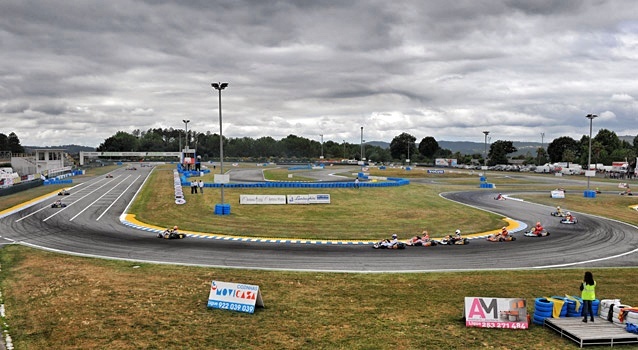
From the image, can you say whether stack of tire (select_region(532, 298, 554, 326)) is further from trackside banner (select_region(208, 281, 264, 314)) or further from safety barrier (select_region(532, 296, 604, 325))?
trackside banner (select_region(208, 281, 264, 314))

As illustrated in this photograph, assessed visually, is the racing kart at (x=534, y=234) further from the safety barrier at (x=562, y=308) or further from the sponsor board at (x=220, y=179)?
the sponsor board at (x=220, y=179)

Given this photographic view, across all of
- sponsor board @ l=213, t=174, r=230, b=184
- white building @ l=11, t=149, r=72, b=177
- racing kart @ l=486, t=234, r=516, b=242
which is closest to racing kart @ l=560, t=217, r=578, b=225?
racing kart @ l=486, t=234, r=516, b=242

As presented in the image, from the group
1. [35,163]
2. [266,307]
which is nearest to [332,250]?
[266,307]

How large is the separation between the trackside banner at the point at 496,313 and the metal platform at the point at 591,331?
995 millimetres

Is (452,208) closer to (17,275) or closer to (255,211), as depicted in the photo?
(255,211)

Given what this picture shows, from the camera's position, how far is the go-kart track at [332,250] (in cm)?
2281

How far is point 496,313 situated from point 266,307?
7.85 meters

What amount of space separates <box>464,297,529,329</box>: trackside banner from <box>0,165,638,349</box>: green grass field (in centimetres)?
35

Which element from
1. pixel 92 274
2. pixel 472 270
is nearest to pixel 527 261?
pixel 472 270

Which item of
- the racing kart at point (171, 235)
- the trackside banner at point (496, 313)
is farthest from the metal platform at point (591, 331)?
the racing kart at point (171, 235)

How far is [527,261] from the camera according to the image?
77.5 ft

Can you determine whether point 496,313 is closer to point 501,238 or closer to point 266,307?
point 266,307

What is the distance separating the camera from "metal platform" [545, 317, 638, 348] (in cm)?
1249

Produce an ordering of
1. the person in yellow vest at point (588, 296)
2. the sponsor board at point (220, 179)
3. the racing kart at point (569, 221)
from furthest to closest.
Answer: the sponsor board at point (220, 179) < the racing kart at point (569, 221) < the person in yellow vest at point (588, 296)
